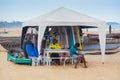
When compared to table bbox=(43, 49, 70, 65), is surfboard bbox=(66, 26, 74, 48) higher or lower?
higher

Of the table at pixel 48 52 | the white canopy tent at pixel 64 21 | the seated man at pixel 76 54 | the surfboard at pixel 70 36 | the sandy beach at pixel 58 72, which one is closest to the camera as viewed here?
the sandy beach at pixel 58 72

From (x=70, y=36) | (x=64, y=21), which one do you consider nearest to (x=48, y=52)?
(x=64, y=21)

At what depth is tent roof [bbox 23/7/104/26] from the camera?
52.0 ft

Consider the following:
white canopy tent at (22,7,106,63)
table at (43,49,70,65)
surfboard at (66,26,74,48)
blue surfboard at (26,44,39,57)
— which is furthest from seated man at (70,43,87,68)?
blue surfboard at (26,44,39,57)

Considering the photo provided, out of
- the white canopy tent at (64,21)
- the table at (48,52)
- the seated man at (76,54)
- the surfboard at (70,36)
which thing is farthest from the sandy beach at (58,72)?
the surfboard at (70,36)

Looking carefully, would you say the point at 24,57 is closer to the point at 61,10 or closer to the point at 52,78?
the point at 61,10

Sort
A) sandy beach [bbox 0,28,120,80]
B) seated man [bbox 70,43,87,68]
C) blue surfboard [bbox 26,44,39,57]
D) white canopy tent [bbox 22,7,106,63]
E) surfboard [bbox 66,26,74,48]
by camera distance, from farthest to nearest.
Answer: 1. surfboard [bbox 66,26,74,48]
2. blue surfboard [bbox 26,44,39,57]
3. white canopy tent [bbox 22,7,106,63]
4. seated man [bbox 70,43,87,68]
5. sandy beach [bbox 0,28,120,80]

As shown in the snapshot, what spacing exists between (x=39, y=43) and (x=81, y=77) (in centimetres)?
372

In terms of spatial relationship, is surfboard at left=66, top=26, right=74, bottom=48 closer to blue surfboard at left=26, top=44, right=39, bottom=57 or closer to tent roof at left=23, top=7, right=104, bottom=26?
tent roof at left=23, top=7, right=104, bottom=26

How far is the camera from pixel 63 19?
16.0 meters

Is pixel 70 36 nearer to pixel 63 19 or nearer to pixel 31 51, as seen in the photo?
pixel 63 19

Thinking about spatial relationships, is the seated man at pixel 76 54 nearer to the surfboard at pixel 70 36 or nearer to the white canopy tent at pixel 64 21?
the white canopy tent at pixel 64 21

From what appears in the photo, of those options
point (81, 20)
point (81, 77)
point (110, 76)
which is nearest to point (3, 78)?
point (81, 77)

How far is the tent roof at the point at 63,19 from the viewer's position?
15.9 m
